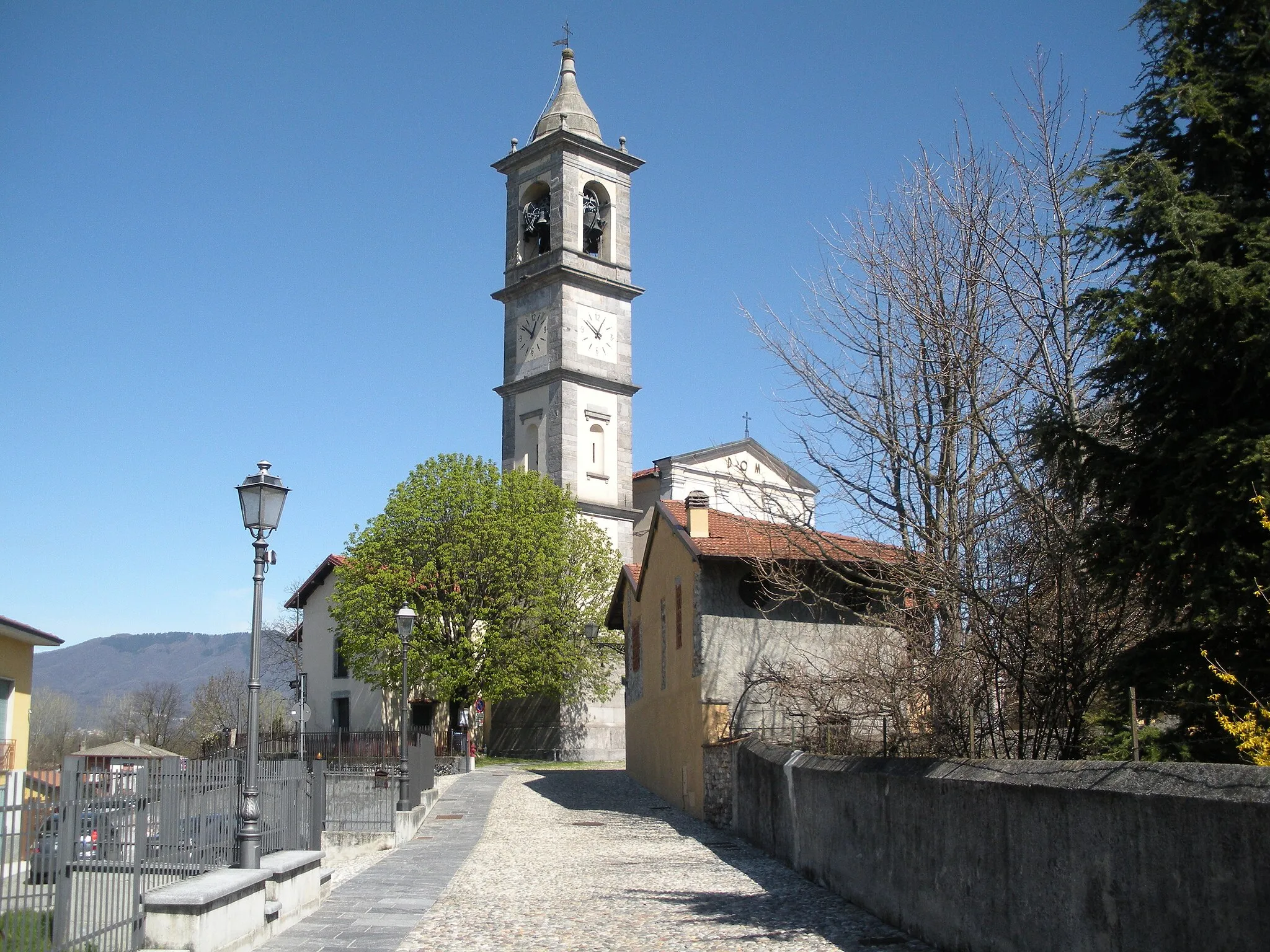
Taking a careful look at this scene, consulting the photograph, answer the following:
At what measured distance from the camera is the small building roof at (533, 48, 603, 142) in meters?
50.3

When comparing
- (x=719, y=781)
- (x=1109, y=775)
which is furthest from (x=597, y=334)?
(x=1109, y=775)

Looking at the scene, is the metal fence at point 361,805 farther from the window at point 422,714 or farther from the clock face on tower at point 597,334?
the clock face on tower at point 597,334

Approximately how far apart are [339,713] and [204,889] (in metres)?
43.0

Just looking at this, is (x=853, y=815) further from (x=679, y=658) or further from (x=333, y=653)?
(x=333, y=653)

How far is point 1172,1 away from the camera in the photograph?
29.0 feet

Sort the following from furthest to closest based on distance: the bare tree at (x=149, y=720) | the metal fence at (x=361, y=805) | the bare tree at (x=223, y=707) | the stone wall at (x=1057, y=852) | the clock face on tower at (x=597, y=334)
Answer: the bare tree at (x=149, y=720)
the bare tree at (x=223, y=707)
the clock face on tower at (x=597, y=334)
the metal fence at (x=361, y=805)
the stone wall at (x=1057, y=852)

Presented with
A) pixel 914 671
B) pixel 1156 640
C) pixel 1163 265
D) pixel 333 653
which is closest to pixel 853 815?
pixel 914 671

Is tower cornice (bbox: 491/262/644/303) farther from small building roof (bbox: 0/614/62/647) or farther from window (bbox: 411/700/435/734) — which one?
small building roof (bbox: 0/614/62/647)

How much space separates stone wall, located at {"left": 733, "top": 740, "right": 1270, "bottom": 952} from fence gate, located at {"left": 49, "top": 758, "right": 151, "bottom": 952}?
239 inches

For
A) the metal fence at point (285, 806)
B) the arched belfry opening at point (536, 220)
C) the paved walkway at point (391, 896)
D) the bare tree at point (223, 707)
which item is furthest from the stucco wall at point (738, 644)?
the bare tree at point (223, 707)

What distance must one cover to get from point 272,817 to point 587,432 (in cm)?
3517

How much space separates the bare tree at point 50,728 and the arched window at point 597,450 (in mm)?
27350

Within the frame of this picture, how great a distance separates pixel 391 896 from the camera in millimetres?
13039

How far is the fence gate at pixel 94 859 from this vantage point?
7617 mm
